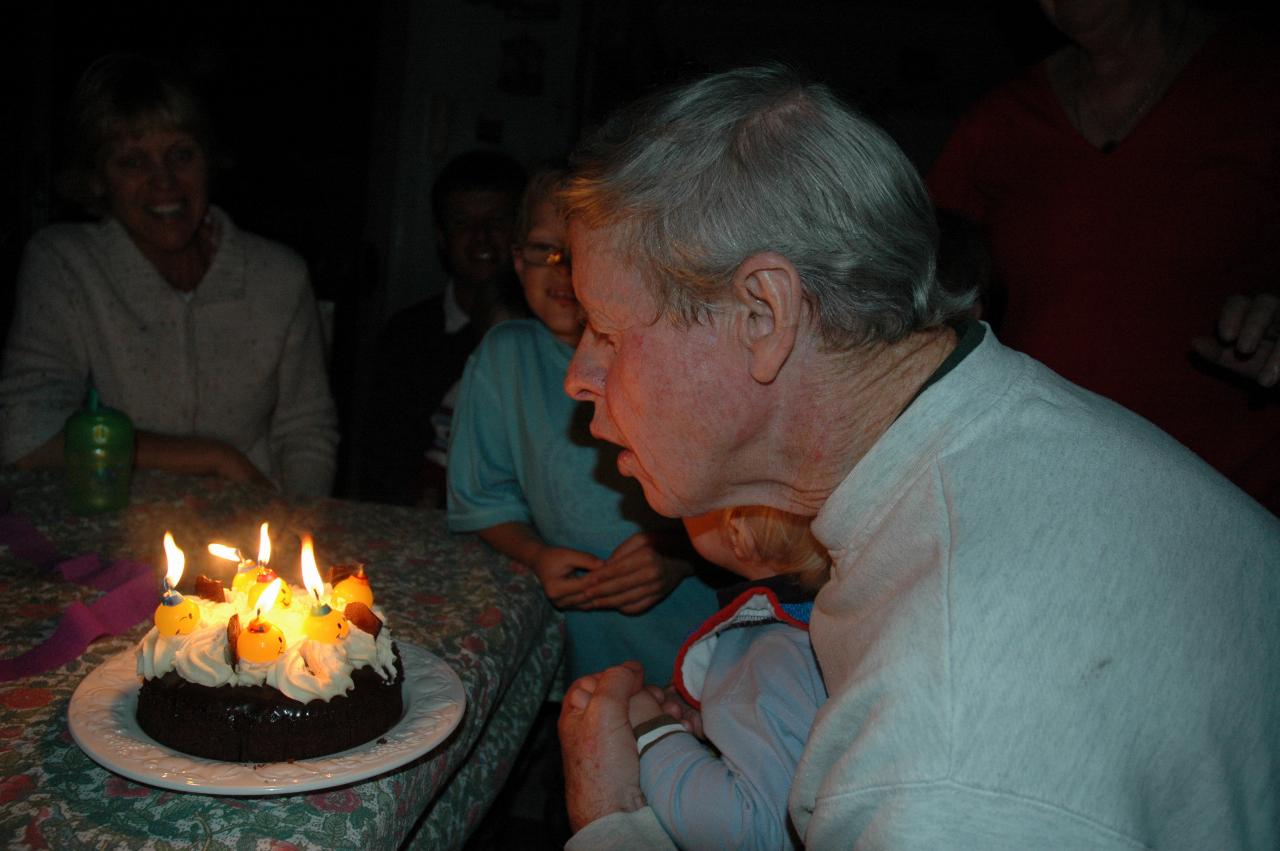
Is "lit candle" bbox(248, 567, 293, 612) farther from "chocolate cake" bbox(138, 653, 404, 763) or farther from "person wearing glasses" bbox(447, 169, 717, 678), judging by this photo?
"person wearing glasses" bbox(447, 169, 717, 678)

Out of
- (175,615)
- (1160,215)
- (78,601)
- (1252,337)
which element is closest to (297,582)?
(78,601)

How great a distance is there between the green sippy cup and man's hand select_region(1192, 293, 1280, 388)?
225 centimetres

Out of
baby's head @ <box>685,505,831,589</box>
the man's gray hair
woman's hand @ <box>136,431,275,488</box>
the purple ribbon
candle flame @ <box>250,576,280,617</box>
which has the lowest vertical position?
woman's hand @ <box>136,431,275,488</box>

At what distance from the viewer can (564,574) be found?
83.1 inches

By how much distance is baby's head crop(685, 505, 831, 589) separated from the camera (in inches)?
59.8

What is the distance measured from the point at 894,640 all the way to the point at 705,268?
44cm

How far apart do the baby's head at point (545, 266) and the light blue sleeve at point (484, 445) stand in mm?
165

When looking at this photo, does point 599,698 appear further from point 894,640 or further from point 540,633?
point 894,640

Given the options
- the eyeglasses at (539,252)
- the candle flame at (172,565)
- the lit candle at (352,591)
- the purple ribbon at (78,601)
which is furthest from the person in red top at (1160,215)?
the purple ribbon at (78,601)

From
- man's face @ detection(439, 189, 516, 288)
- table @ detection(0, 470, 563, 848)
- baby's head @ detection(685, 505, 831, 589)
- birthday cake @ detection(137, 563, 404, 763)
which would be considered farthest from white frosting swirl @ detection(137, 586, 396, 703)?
man's face @ detection(439, 189, 516, 288)

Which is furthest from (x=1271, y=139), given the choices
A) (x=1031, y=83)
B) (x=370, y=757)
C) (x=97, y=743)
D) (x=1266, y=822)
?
(x=97, y=743)

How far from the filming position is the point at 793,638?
1.51m

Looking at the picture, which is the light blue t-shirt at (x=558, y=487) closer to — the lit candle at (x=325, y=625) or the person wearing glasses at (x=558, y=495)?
the person wearing glasses at (x=558, y=495)

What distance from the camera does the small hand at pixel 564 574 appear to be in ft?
6.88
